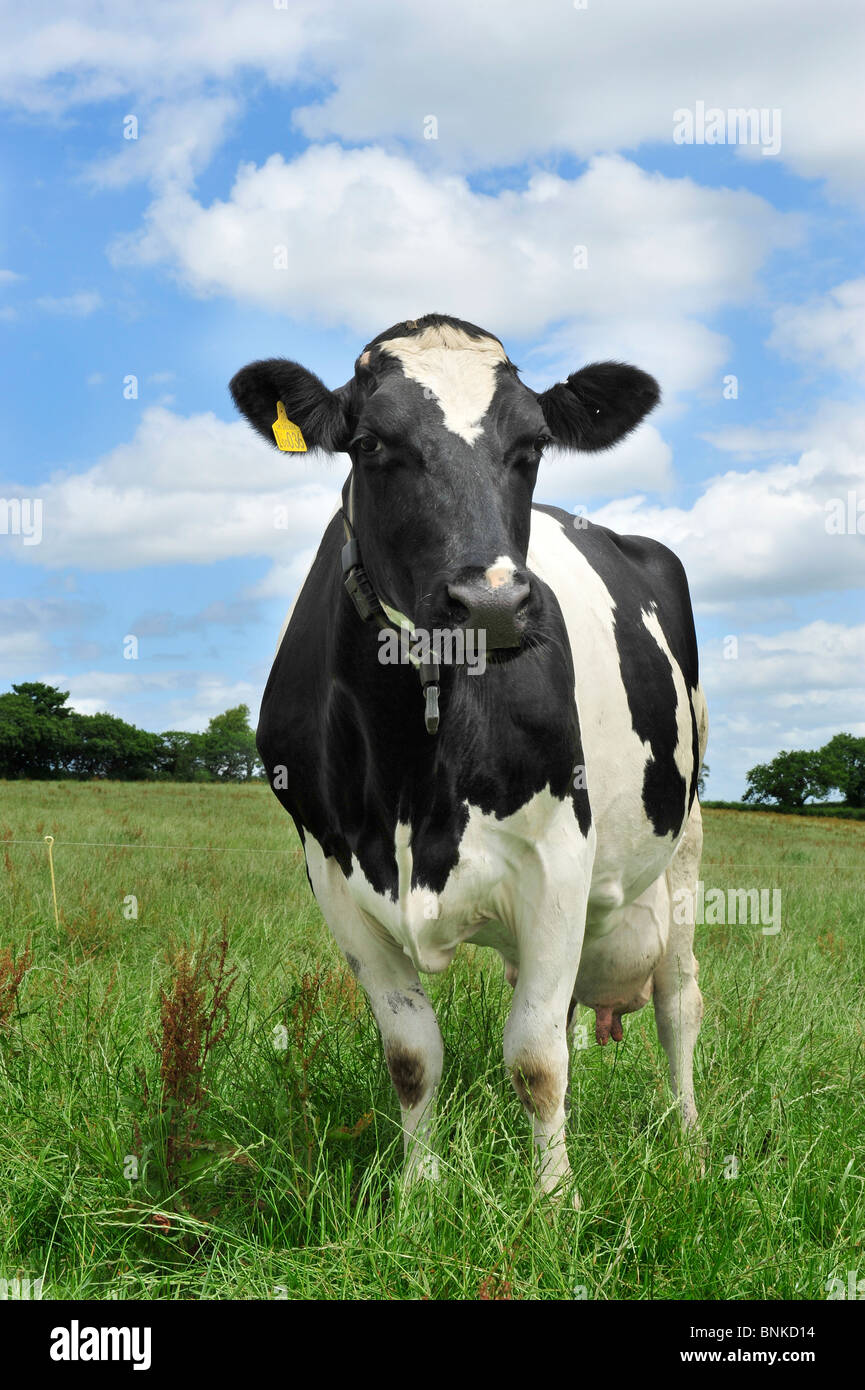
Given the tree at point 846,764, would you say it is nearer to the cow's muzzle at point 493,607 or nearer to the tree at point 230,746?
the tree at point 230,746

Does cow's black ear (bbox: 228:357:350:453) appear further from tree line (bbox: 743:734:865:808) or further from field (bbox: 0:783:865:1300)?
tree line (bbox: 743:734:865:808)

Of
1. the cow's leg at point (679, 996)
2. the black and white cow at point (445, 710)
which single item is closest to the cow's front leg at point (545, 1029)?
the black and white cow at point (445, 710)

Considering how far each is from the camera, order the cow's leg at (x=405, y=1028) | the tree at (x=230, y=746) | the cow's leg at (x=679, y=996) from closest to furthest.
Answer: the cow's leg at (x=405, y=1028) → the cow's leg at (x=679, y=996) → the tree at (x=230, y=746)

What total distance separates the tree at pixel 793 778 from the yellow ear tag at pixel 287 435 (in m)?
57.4

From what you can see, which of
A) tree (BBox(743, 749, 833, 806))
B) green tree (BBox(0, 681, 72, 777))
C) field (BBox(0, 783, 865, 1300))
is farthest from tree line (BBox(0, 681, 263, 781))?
field (BBox(0, 783, 865, 1300))

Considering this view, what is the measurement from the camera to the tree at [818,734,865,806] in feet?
211

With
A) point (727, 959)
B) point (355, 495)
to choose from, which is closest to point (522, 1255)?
point (355, 495)

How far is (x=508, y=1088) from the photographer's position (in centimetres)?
450

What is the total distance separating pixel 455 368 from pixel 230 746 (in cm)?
5023

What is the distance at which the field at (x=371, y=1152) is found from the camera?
3264 mm

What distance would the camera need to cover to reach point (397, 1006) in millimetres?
4066

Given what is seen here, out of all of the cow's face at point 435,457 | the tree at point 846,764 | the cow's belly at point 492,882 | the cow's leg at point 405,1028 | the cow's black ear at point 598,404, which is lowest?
the cow's leg at point 405,1028
